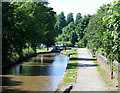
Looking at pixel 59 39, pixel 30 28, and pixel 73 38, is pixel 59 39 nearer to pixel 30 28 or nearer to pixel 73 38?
pixel 73 38

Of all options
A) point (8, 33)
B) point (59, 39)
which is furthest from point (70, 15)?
point (8, 33)

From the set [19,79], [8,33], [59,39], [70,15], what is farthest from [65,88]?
[70,15]

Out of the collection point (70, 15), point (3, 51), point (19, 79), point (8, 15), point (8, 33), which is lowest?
point (19, 79)

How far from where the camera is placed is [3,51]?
2367 centimetres

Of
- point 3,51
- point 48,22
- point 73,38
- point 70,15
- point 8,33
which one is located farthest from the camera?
point 70,15

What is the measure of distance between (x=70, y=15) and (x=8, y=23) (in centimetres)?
10309

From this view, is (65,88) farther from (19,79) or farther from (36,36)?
(36,36)

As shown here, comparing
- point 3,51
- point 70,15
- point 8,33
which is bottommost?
point 3,51

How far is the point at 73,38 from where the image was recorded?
2815 inches

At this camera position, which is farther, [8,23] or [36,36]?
[36,36]

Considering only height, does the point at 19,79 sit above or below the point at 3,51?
below

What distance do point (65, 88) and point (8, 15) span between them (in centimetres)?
1292

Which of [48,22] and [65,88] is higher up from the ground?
[48,22]

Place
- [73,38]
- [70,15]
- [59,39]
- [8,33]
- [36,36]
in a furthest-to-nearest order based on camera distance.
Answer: [70,15] < [59,39] < [73,38] < [36,36] < [8,33]
